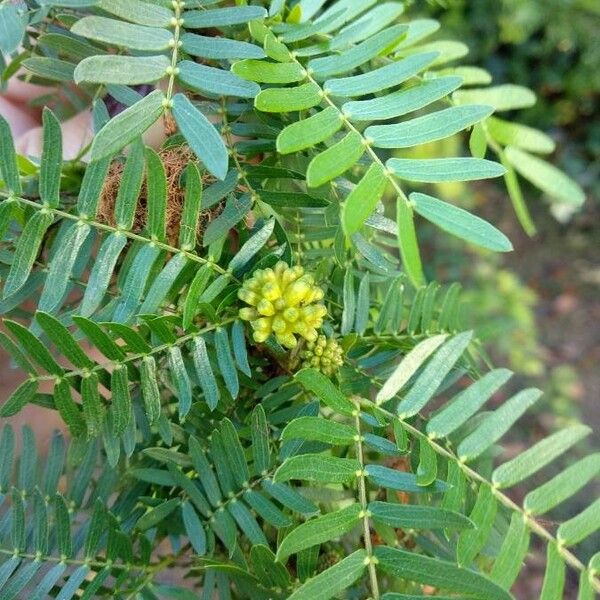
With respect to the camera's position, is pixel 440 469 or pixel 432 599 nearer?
pixel 432 599

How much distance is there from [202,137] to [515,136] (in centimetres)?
35

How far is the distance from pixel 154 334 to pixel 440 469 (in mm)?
237

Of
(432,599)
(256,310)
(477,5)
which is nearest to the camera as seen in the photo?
(432,599)

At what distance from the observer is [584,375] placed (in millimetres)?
2051

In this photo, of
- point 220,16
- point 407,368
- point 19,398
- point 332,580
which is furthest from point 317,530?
point 220,16

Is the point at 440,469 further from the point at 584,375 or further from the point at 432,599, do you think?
the point at 584,375

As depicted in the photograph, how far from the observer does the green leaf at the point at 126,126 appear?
0.39 metres

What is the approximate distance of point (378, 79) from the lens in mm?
463

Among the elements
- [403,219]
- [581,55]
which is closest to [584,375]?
[581,55]

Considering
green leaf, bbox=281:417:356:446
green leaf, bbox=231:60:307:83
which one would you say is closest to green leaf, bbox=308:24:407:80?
green leaf, bbox=231:60:307:83

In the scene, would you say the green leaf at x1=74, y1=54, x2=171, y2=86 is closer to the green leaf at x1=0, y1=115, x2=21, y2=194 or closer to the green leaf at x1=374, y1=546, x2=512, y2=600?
the green leaf at x1=0, y1=115, x2=21, y2=194

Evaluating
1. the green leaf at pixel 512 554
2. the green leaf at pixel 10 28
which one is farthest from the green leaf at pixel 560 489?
the green leaf at pixel 10 28

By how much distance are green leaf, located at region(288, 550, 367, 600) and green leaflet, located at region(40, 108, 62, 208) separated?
0.31m

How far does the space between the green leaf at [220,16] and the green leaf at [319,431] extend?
276mm
